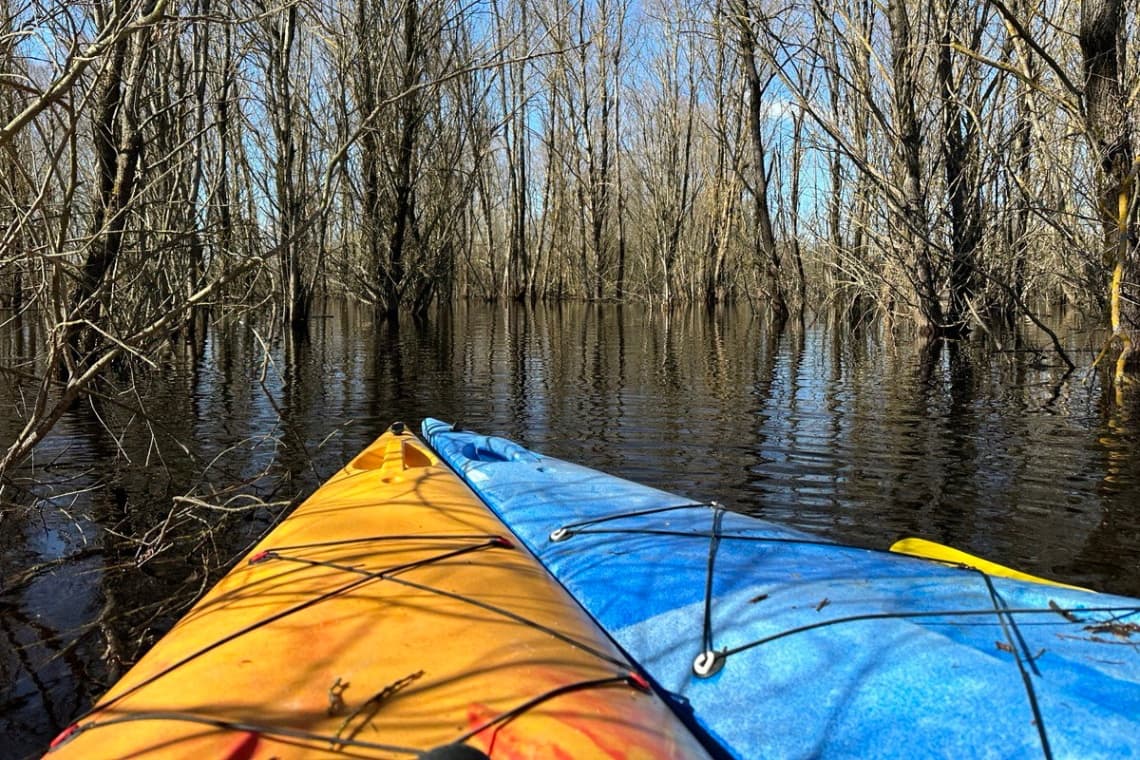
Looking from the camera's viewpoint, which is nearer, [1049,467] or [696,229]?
[1049,467]

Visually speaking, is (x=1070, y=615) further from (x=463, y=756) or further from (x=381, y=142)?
(x=381, y=142)

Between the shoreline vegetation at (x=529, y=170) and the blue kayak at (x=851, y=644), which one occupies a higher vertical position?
the shoreline vegetation at (x=529, y=170)

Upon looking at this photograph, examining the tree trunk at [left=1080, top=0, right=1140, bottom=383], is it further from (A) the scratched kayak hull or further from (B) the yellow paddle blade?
(A) the scratched kayak hull

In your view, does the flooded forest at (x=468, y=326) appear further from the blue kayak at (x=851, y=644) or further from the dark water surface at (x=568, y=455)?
the blue kayak at (x=851, y=644)

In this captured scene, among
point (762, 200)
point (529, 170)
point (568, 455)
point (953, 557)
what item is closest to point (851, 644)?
point (953, 557)

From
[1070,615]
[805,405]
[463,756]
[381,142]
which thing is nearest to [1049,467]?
[805,405]

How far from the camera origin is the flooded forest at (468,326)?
3293mm

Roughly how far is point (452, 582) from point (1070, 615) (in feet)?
6.45

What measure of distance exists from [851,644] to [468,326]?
20.0 meters

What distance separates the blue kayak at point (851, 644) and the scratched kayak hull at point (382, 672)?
33 centimetres

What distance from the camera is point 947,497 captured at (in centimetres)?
488

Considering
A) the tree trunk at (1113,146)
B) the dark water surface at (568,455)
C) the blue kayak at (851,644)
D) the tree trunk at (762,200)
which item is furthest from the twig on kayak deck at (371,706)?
the tree trunk at (762,200)

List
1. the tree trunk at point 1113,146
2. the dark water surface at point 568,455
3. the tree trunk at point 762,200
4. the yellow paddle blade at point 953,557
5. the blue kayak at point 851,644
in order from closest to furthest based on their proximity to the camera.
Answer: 1. the blue kayak at point 851,644
2. the yellow paddle blade at point 953,557
3. the dark water surface at point 568,455
4. the tree trunk at point 1113,146
5. the tree trunk at point 762,200

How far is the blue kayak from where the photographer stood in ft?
5.93
